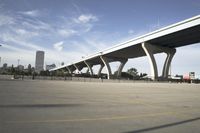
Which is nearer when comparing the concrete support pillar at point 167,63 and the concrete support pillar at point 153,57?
the concrete support pillar at point 153,57

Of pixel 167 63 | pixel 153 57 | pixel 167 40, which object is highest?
pixel 167 40

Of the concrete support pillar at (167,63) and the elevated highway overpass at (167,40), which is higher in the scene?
the elevated highway overpass at (167,40)

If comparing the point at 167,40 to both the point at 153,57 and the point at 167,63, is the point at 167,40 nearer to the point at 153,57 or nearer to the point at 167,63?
the point at 153,57

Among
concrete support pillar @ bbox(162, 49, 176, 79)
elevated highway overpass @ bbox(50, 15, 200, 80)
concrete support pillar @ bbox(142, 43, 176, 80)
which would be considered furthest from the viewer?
concrete support pillar @ bbox(162, 49, 176, 79)

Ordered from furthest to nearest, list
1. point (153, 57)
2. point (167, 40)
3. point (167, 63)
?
point (167, 63), point (153, 57), point (167, 40)

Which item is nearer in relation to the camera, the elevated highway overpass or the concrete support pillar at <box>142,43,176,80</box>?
the elevated highway overpass

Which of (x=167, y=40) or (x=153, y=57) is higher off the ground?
Answer: (x=167, y=40)

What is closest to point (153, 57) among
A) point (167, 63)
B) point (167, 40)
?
point (167, 63)

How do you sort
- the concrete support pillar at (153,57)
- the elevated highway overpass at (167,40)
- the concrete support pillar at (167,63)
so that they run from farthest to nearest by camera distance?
the concrete support pillar at (167,63), the concrete support pillar at (153,57), the elevated highway overpass at (167,40)

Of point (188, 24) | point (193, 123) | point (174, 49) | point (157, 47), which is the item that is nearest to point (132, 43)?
point (157, 47)

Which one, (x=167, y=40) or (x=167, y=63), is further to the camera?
(x=167, y=63)

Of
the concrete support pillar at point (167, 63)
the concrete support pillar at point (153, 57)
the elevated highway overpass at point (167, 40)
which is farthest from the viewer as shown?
the concrete support pillar at point (167, 63)

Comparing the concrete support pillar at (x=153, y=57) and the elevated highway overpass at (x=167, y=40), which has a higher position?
the elevated highway overpass at (x=167, y=40)

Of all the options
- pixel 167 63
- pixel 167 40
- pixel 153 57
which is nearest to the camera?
pixel 167 40
